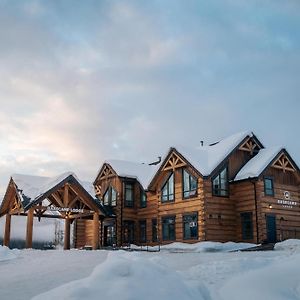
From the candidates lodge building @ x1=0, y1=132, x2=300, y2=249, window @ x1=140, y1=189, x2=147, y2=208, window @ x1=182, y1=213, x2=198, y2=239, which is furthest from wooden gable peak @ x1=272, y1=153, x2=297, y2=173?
window @ x1=140, y1=189, x2=147, y2=208

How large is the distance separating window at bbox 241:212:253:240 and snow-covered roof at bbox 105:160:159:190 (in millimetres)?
9269

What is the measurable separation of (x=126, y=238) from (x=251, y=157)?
12.7 meters

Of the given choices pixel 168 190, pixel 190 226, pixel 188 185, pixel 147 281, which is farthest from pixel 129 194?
pixel 147 281

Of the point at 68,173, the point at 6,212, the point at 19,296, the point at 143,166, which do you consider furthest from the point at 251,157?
the point at 19,296

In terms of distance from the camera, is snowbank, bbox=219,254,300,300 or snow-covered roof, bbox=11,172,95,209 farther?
snow-covered roof, bbox=11,172,95,209

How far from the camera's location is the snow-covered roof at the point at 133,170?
38344 mm

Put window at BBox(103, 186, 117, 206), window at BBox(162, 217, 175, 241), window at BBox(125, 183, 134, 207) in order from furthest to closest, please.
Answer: window at BBox(103, 186, 117, 206)
window at BBox(125, 183, 134, 207)
window at BBox(162, 217, 175, 241)

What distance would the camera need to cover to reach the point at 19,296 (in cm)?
875

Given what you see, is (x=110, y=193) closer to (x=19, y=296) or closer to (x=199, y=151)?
(x=199, y=151)

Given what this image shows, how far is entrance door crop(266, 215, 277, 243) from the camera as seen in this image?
99.8 feet

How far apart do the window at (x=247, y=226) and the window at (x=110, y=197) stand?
1221cm

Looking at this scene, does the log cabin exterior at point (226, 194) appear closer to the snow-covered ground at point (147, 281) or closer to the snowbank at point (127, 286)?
the snow-covered ground at point (147, 281)

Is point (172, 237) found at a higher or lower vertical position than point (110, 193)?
lower

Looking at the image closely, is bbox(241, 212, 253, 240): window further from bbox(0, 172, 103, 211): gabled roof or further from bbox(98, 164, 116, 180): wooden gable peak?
bbox(98, 164, 116, 180): wooden gable peak
